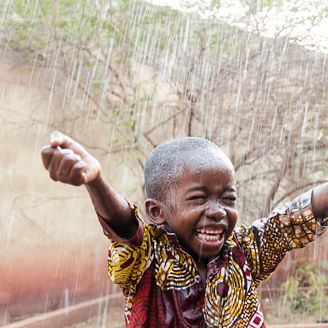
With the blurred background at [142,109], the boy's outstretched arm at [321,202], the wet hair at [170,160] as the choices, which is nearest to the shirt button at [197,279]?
the wet hair at [170,160]

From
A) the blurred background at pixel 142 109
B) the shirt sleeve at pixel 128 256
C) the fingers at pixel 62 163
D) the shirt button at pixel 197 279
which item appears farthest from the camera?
the blurred background at pixel 142 109

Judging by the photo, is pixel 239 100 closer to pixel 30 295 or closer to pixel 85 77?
pixel 85 77

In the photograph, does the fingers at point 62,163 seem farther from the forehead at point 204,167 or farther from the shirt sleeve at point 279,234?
the shirt sleeve at point 279,234

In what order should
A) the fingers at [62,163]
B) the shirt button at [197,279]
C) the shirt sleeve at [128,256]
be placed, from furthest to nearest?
the shirt button at [197,279] → the shirt sleeve at [128,256] → the fingers at [62,163]

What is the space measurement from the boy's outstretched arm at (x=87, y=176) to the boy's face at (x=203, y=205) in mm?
174

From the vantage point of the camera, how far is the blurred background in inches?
159

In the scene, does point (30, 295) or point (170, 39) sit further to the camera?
point (30, 295)

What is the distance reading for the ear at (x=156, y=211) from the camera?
150cm

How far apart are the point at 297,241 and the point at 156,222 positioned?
52cm

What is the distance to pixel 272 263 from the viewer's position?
160cm

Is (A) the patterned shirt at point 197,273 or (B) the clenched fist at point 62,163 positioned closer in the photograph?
(B) the clenched fist at point 62,163

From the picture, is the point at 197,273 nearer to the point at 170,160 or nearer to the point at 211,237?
the point at 211,237

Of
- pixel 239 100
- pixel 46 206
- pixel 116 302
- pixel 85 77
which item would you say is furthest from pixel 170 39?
pixel 116 302

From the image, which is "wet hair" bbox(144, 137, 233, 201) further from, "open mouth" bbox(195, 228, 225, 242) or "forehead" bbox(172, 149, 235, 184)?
"open mouth" bbox(195, 228, 225, 242)
